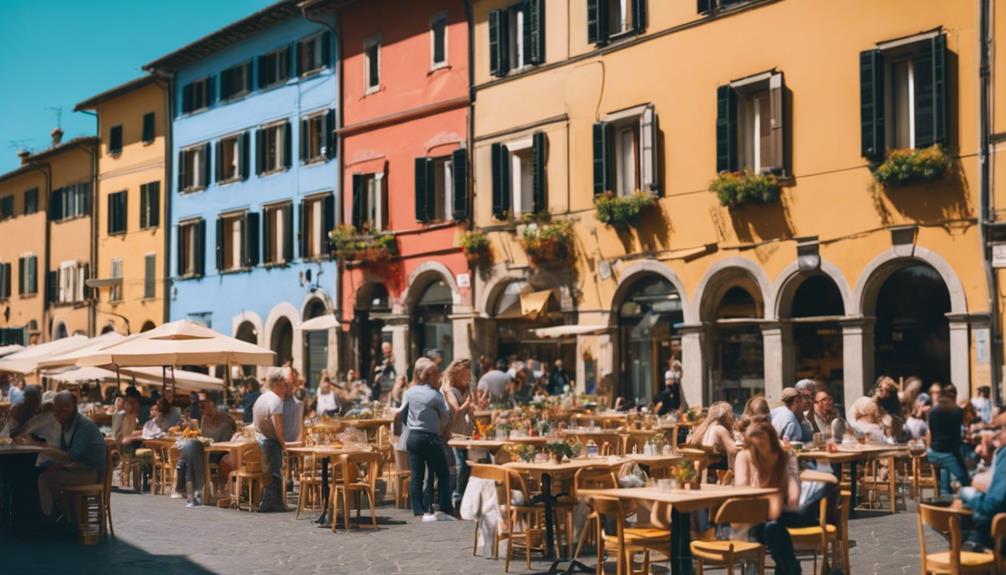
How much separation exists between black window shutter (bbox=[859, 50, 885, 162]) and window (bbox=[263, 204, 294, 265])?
18223mm

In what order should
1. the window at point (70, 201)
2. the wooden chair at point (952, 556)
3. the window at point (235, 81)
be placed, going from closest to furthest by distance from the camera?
1. the wooden chair at point (952, 556)
2. the window at point (235, 81)
3. the window at point (70, 201)

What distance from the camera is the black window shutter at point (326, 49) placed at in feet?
115

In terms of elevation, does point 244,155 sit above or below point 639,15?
below

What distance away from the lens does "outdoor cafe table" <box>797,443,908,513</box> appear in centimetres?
1432

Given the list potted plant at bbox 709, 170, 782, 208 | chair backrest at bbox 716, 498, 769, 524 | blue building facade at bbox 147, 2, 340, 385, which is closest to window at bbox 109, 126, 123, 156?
blue building facade at bbox 147, 2, 340, 385

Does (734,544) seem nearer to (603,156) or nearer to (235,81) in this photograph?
(603,156)

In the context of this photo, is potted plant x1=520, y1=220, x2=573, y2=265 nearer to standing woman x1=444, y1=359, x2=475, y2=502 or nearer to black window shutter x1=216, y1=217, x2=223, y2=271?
standing woman x1=444, y1=359, x2=475, y2=502

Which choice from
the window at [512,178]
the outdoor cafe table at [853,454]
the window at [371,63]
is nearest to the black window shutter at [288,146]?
the window at [371,63]

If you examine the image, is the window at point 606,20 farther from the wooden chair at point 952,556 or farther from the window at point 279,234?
the wooden chair at point 952,556

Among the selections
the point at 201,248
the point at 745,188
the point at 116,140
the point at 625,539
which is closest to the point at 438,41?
the point at 745,188

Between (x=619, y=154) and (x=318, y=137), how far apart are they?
Answer: 11.3 m

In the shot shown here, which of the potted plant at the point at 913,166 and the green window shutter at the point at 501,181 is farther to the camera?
the green window shutter at the point at 501,181

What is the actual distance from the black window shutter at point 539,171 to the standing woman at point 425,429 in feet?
43.5

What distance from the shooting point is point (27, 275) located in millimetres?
54031
